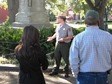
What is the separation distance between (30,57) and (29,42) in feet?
0.77

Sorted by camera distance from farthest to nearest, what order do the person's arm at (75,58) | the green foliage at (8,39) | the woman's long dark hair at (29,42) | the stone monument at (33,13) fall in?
1. the stone monument at (33,13)
2. the green foliage at (8,39)
3. the woman's long dark hair at (29,42)
4. the person's arm at (75,58)

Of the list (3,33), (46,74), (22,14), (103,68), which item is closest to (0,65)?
(46,74)

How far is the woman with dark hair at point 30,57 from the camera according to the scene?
601 cm

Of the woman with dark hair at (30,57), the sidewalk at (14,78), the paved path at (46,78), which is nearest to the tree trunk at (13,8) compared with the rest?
the sidewalk at (14,78)

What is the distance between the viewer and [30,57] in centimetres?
607

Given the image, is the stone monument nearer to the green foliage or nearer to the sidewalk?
the green foliage

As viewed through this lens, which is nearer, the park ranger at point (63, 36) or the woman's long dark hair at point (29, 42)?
the woman's long dark hair at point (29, 42)

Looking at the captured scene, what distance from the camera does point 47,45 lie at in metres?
14.7

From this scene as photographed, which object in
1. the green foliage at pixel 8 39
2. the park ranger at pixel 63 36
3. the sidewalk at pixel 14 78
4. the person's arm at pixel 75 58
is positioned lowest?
the sidewalk at pixel 14 78

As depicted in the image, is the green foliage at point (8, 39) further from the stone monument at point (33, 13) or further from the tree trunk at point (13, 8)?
the tree trunk at point (13, 8)

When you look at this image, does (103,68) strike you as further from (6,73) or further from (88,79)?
(6,73)

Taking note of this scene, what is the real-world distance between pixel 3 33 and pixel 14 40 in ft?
2.12

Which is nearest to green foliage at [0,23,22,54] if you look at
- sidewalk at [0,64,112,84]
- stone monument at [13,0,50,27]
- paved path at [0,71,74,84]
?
stone monument at [13,0,50,27]

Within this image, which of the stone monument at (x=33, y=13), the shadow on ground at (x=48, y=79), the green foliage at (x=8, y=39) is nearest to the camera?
the shadow on ground at (x=48, y=79)
